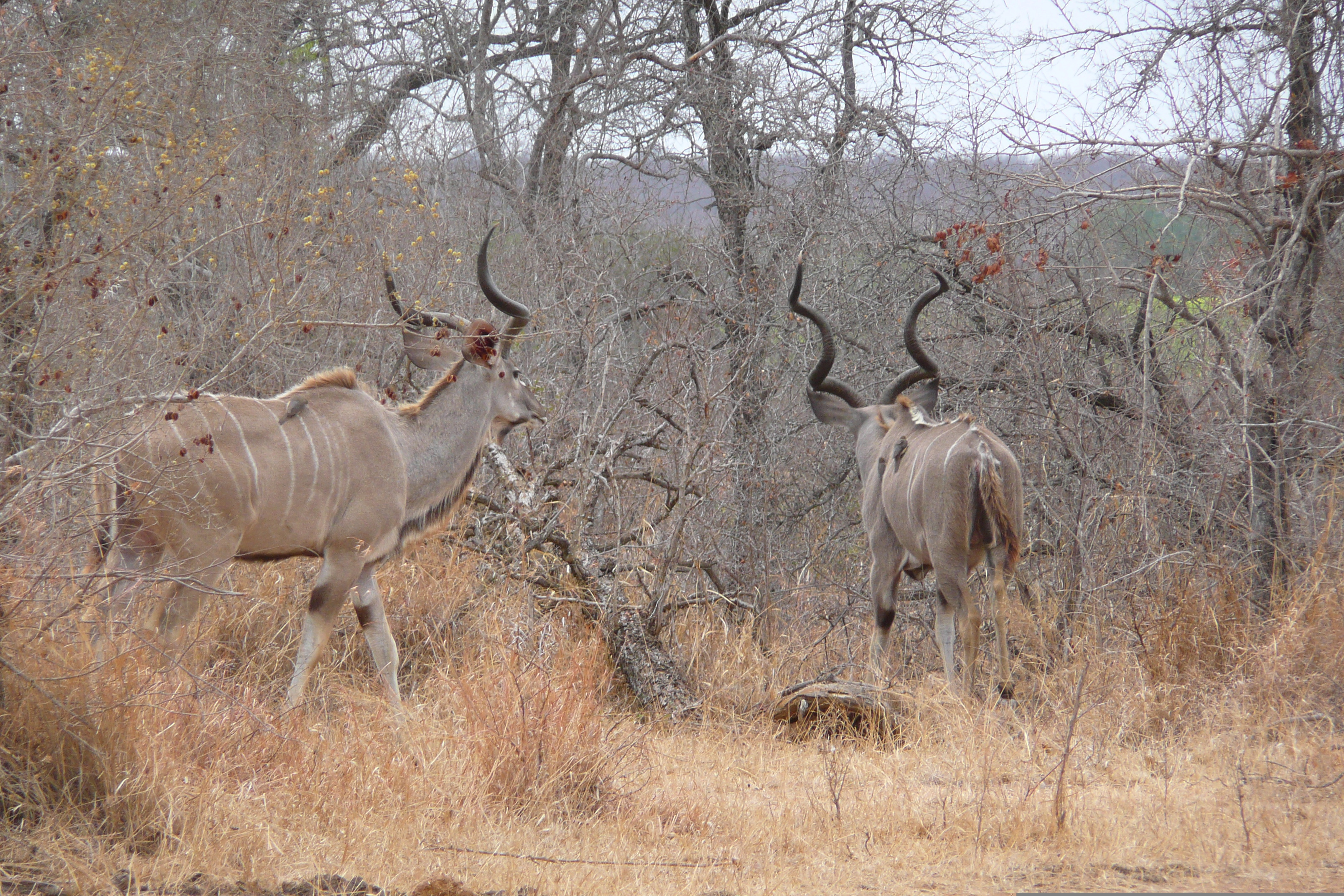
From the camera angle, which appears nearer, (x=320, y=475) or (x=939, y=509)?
(x=320, y=475)

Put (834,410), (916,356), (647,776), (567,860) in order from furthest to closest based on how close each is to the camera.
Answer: (834,410)
(916,356)
(647,776)
(567,860)

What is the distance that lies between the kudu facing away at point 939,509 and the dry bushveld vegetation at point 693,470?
1.11 feet

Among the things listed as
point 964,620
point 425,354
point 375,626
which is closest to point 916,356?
point 964,620

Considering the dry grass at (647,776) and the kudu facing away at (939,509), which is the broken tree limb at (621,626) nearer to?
the dry grass at (647,776)

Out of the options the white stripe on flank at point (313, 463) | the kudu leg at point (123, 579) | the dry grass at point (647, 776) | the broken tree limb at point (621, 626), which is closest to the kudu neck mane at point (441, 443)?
the broken tree limb at point (621, 626)

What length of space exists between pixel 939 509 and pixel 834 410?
4.77 feet

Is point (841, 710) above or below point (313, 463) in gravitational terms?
below

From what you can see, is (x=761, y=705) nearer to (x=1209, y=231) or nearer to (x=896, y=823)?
(x=896, y=823)

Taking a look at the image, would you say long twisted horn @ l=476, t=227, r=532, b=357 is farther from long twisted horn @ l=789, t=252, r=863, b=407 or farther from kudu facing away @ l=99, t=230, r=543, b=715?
long twisted horn @ l=789, t=252, r=863, b=407

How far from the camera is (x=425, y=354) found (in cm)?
561

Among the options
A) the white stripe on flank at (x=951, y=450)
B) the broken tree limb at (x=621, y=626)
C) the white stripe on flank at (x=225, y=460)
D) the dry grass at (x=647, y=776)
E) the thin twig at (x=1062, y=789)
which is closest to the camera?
the dry grass at (x=647, y=776)

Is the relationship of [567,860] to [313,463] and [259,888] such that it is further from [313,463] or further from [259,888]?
[313,463]

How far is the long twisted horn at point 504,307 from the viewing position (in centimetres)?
519

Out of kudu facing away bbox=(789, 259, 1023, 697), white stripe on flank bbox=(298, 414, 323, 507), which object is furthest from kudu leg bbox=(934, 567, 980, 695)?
white stripe on flank bbox=(298, 414, 323, 507)
